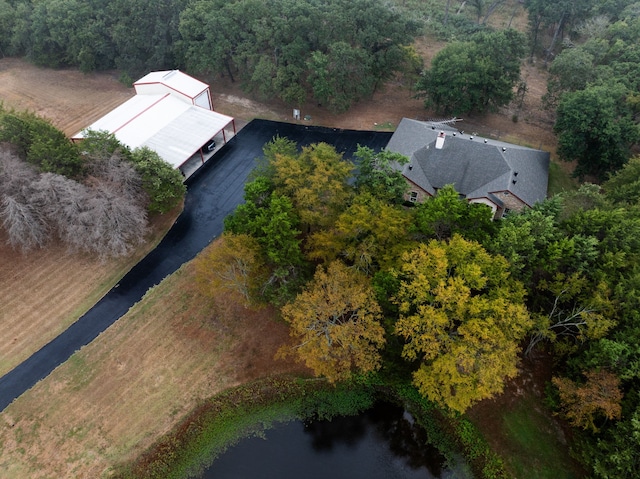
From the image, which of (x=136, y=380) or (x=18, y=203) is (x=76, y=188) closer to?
(x=18, y=203)

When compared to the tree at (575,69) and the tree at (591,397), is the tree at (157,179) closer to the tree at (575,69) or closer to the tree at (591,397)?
the tree at (591,397)

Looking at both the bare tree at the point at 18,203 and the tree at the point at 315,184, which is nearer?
the tree at the point at 315,184

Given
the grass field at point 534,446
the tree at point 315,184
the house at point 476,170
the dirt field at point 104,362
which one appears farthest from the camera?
the house at point 476,170

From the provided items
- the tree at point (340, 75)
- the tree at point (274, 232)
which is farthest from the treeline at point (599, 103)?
the tree at point (274, 232)

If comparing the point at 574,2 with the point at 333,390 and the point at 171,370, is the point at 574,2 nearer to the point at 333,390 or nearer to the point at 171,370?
the point at 333,390

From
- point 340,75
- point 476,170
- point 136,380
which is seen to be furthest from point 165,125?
point 476,170

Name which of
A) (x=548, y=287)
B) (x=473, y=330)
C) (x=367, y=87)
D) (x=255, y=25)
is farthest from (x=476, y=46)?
(x=473, y=330)

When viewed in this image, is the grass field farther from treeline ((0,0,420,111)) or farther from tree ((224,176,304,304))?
treeline ((0,0,420,111))
